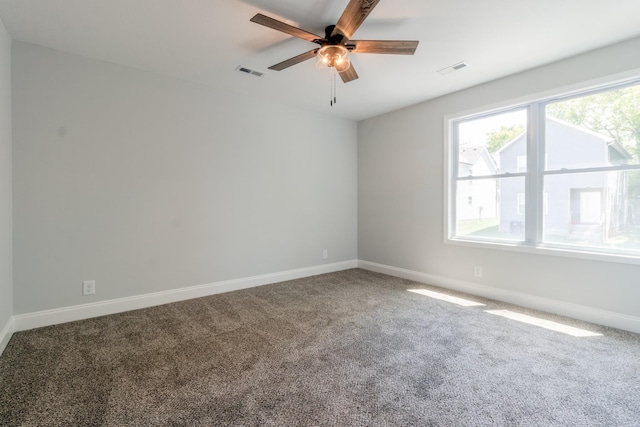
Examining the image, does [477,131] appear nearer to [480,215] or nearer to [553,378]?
[480,215]

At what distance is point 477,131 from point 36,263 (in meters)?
4.95

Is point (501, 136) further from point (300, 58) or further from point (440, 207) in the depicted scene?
point (300, 58)

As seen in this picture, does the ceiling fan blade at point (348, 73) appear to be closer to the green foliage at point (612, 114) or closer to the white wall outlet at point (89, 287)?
the green foliage at point (612, 114)

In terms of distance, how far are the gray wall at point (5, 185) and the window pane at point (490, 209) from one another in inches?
183

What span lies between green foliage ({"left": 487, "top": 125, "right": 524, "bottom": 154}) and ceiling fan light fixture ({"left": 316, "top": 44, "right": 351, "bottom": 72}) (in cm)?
225

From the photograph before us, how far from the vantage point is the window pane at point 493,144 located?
3.35 m

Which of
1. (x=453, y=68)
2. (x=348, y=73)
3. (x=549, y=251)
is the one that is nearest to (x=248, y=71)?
(x=348, y=73)

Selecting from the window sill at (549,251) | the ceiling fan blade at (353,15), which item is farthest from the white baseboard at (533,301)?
the ceiling fan blade at (353,15)

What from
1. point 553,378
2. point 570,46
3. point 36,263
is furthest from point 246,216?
point 570,46

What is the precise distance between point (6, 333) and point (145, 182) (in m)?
1.67

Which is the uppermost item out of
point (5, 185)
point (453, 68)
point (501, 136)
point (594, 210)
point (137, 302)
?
point (453, 68)

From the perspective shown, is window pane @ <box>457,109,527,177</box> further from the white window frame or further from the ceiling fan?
the ceiling fan

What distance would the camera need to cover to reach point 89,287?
2.90 meters

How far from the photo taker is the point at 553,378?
191cm
